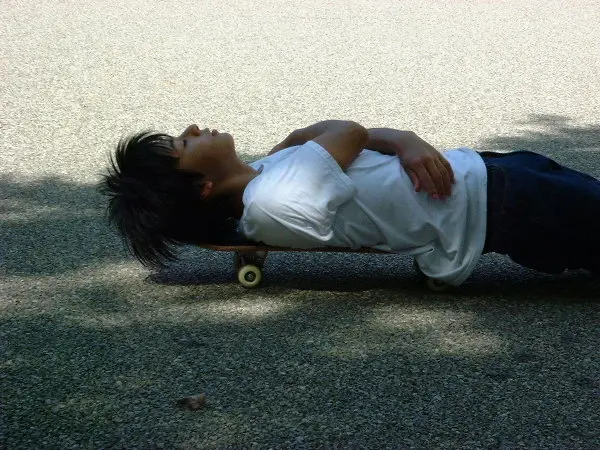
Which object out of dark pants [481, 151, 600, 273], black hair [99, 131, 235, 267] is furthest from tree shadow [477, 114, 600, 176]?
black hair [99, 131, 235, 267]

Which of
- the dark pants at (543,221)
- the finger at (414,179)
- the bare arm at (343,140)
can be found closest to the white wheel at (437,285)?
the dark pants at (543,221)

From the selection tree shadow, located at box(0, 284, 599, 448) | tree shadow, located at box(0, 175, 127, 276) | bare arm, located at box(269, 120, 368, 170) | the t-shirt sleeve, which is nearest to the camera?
tree shadow, located at box(0, 284, 599, 448)

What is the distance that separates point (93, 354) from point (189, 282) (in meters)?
0.52

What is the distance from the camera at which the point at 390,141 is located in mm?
2711

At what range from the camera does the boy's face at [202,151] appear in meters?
2.62

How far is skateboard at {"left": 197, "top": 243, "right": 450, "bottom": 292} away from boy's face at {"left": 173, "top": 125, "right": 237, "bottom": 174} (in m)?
0.22

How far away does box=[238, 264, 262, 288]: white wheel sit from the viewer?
2766 millimetres

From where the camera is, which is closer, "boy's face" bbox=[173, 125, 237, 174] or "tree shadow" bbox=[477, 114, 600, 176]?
"boy's face" bbox=[173, 125, 237, 174]

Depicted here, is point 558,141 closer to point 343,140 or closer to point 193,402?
point 343,140

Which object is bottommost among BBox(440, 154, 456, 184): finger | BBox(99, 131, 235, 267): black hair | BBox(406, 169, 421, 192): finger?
BBox(99, 131, 235, 267): black hair

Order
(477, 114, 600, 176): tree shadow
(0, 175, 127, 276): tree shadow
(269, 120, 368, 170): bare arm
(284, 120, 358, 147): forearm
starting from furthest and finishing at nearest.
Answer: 1. (477, 114, 600, 176): tree shadow
2. (0, 175, 127, 276): tree shadow
3. (284, 120, 358, 147): forearm
4. (269, 120, 368, 170): bare arm

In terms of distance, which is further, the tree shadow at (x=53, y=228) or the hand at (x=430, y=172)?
the tree shadow at (x=53, y=228)

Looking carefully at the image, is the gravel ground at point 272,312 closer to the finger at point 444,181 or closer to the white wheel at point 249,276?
the white wheel at point 249,276

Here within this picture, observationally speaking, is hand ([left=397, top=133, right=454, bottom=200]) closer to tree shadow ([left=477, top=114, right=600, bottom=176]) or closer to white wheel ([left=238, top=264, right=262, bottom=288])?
white wheel ([left=238, top=264, right=262, bottom=288])
